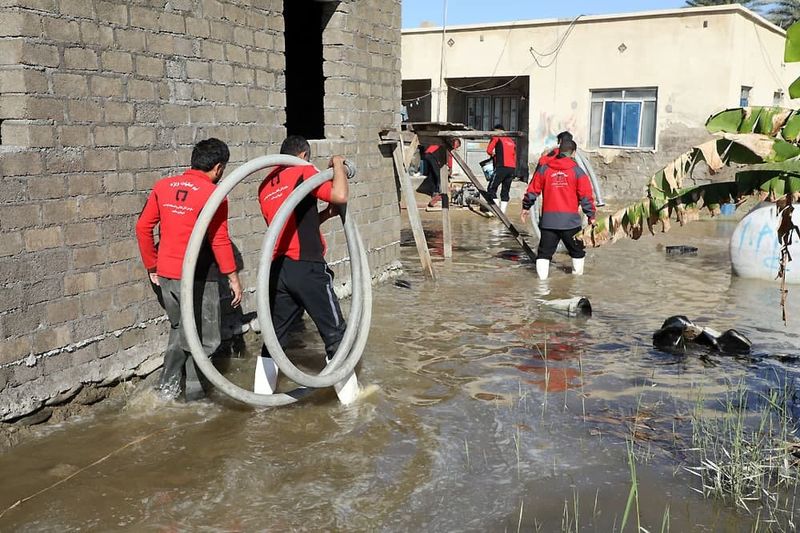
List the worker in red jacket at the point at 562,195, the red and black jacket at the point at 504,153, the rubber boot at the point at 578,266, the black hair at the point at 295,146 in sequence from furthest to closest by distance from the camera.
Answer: the red and black jacket at the point at 504,153 < the rubber boot at the point at 578,266 < the worker in red jacket at the point at 562,195 < the black hair at the point at 295,146

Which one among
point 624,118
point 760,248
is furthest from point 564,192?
point 624,118

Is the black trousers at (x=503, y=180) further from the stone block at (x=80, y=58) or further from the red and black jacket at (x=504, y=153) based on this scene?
the stone block at (x=80, y=58)

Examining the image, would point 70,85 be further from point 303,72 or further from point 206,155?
point 303,72

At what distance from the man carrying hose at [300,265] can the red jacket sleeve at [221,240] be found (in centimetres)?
31

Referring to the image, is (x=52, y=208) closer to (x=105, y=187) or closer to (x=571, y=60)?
(x=105, y=187)

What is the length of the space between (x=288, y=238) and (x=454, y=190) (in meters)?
13.7

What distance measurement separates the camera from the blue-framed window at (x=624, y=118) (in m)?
19.1

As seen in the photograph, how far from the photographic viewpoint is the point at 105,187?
5297 mm

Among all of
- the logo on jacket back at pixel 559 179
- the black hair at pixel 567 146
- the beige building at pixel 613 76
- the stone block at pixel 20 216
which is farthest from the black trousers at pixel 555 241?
the beige building at pixel 613 76

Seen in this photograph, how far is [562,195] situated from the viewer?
9492mm

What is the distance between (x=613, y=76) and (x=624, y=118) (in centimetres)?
107

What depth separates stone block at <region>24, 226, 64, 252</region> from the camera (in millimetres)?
4762

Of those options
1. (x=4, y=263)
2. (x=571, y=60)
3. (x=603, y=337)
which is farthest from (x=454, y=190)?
(x=4, y=263)

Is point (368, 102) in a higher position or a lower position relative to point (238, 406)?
higher
